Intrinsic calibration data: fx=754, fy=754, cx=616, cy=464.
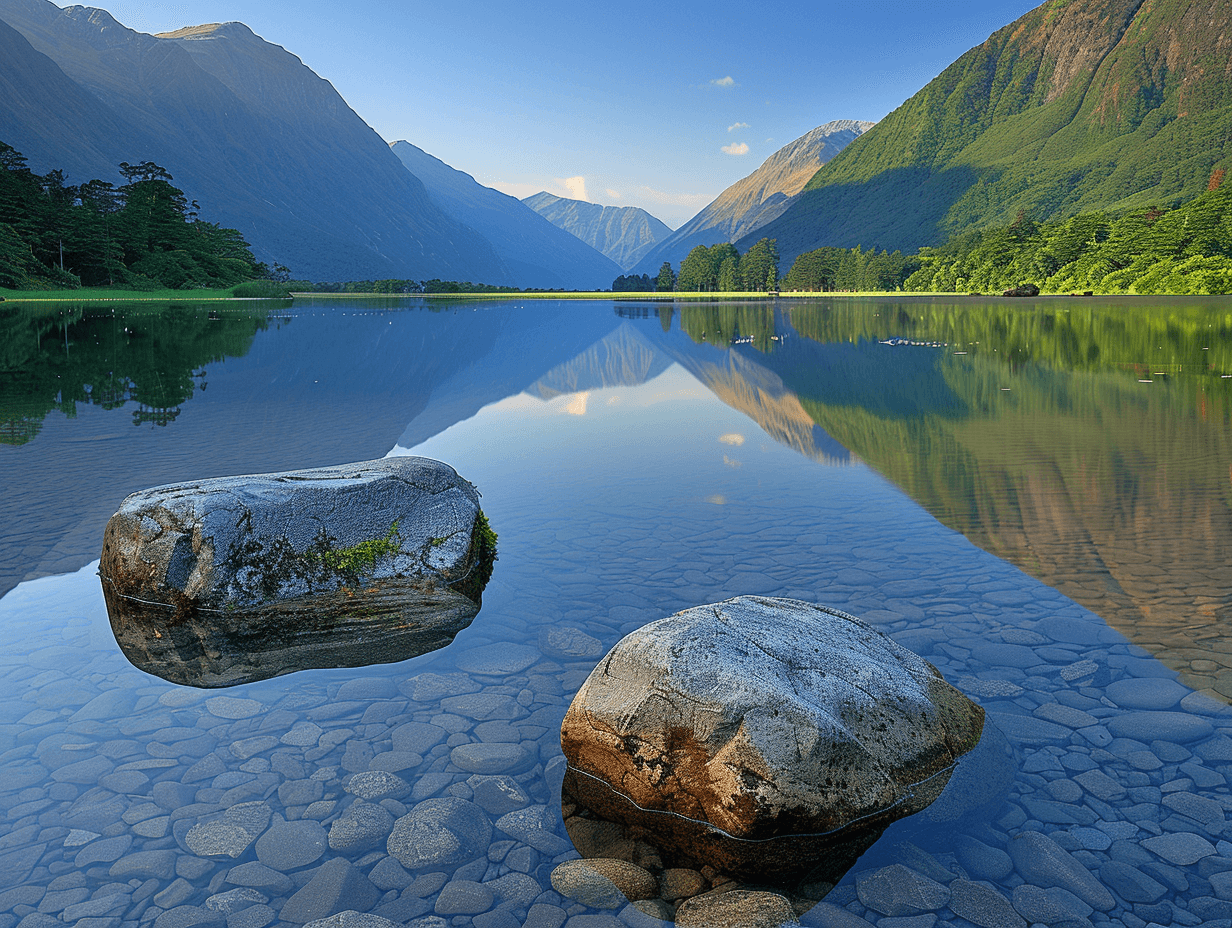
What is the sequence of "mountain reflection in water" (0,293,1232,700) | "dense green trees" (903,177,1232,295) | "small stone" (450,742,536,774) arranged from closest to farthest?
"small stone" (450,742,536,774) < "mountain reflection in water" (0,293,1232,700) < "dense green trees" (903,177,1232,295)

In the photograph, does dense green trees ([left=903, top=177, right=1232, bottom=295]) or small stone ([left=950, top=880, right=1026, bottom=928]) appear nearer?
small stone ([left=950, top=880, right=1026, bottom=928])

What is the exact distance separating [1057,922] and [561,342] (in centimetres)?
4660

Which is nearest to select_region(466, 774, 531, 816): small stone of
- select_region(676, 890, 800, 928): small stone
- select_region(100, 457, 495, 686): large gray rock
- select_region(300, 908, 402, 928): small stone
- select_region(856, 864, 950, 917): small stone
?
select_region(300, 908, 402, 928): small stone

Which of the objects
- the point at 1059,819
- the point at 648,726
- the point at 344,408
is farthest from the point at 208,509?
the point at 344,408

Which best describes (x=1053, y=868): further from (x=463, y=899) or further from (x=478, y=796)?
(x=478, y=796)

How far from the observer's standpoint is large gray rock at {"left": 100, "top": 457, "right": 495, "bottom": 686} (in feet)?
27.3

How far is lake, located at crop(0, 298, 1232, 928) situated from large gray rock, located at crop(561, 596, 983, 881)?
32 cm

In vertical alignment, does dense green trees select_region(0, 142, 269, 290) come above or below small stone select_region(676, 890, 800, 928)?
above

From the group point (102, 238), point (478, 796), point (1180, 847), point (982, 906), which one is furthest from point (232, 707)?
point (102, 238)

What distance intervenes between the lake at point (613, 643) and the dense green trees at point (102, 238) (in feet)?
300

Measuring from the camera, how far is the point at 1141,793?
5.36 meters

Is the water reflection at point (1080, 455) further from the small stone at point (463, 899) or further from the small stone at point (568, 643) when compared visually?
the small stone at point (463, 899)

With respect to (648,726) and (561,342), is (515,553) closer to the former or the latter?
(648,726)

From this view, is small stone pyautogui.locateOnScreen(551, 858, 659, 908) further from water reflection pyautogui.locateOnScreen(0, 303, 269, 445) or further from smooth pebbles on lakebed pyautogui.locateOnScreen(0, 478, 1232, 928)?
water reflection pyautogui.locateOnScreen(0, 303, 269, 445)
